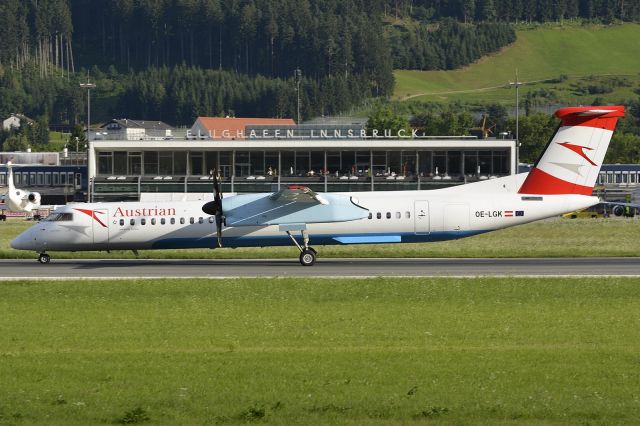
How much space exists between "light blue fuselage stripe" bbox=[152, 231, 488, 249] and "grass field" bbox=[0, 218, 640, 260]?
211 inches

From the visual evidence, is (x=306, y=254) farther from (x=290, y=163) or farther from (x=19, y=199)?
(x=19, y=199)

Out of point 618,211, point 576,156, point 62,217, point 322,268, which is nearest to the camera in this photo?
point 322,268

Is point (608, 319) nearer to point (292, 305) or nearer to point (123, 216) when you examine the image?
point (292, 305)

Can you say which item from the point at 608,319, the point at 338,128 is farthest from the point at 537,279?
the point at 338,128

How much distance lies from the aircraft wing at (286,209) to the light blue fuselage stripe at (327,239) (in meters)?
0.92

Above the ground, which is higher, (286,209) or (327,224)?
(286,209)

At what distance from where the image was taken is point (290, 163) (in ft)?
309

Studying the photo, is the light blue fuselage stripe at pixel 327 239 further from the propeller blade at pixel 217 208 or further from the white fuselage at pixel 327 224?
the propeller blade at pixel 217 208

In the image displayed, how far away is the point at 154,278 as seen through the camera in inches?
1567

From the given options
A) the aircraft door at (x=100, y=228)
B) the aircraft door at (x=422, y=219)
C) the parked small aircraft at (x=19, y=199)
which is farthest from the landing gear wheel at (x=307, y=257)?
the parked small aircraft at (x=19, y=199)

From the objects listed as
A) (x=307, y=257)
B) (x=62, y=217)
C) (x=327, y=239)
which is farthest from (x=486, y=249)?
(x=62, y=217)

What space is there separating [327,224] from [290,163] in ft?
156

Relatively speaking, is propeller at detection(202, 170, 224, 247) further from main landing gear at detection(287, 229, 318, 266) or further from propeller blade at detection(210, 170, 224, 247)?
main landing gear at detection(287, 229, 318, 266)

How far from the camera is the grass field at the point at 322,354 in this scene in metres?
18.5
